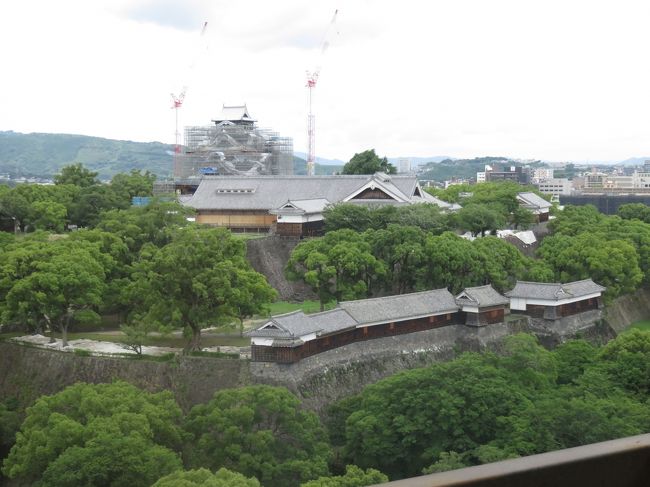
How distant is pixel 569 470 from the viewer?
1.87 metres

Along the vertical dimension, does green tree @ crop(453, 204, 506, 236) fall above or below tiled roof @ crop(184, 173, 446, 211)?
below

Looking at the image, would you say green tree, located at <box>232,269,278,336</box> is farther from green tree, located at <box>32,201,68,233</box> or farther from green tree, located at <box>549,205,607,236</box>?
green tree, located at <box>549,205,607,236</box>

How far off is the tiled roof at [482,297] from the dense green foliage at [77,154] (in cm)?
12363

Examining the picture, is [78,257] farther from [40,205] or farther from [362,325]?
[40,205]

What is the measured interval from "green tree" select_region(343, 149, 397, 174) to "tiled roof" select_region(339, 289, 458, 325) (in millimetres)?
19686

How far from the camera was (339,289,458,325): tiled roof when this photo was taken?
2212 cm

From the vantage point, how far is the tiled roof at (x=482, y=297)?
80.5ft

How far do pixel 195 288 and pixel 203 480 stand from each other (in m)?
8.39

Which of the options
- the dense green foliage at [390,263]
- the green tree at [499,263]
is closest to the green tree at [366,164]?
the green tree at [499,263]

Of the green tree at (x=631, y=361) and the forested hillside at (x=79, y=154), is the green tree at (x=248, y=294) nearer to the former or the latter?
the green tree at (x=631, y=361)

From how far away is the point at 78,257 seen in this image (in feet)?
70.6

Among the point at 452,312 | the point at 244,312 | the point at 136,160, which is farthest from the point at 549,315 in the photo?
the point at 136,160

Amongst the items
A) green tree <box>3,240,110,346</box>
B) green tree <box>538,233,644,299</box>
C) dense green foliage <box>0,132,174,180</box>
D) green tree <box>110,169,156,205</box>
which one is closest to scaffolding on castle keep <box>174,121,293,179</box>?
green tree <box>110,169,156,205</box>

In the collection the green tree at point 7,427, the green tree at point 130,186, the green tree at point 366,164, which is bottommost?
the green tree at point 7,427
